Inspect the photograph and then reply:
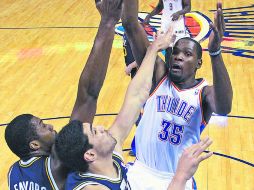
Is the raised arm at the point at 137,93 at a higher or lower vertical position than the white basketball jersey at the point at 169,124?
higher

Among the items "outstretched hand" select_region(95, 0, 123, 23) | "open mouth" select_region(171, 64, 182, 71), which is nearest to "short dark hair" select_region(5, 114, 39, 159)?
"outstretched hand" select_region(95, 0, 123, 23)

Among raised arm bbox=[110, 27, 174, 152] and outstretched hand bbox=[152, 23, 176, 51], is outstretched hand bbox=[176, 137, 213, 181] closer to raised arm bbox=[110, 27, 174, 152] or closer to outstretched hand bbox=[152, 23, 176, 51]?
raised arm bbox=[110, 27, 174, 152]

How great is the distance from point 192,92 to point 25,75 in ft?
20.8

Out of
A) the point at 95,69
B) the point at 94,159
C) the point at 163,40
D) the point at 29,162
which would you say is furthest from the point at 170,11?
the point at 94,159

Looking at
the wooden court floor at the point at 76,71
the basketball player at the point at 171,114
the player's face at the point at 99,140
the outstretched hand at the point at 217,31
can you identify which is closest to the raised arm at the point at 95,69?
the player's face at the point at 99,140

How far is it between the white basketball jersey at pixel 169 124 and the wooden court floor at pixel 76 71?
1.97 metres

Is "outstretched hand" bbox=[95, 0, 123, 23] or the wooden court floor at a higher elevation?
"outstretched hand" bbox=[95, 0, 123, 23]

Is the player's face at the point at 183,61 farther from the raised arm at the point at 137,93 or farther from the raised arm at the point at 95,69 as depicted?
the raised arm at the point at 95,69

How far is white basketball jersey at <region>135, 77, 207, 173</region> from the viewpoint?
419cm

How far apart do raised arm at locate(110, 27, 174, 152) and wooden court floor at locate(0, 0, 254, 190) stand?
108 inches

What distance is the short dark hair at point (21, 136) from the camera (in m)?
3.15

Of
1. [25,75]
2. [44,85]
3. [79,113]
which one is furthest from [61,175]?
[25,75]

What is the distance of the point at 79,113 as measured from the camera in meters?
3.50

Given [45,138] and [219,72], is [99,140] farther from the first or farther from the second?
[219,72]
